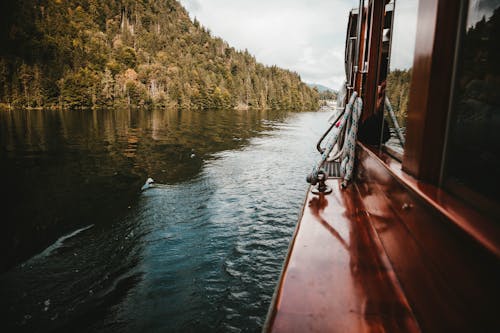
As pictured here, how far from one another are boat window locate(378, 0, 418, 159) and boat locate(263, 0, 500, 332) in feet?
0.18

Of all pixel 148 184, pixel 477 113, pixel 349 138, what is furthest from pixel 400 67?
pixel 148 184

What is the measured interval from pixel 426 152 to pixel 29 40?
9377cm

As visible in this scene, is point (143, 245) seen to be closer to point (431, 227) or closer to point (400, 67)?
point (400, 67)

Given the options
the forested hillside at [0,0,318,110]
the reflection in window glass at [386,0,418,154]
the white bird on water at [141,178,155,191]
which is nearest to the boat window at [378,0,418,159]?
the reflection in window glass at [386,0,418,154]

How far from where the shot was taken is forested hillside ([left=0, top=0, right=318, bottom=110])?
63031 mm

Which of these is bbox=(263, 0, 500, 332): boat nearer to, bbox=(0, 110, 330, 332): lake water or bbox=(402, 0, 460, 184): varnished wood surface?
bbox=(402, 0, 460, 184): varnished wood surface

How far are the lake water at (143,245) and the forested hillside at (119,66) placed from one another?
44.1 m

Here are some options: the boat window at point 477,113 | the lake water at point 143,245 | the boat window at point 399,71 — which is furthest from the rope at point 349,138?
the boat window at point 477,113

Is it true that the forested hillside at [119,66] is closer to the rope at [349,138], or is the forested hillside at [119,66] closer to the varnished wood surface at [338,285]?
the rope at [349,138]

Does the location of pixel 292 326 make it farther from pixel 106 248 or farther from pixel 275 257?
pixel 106 248

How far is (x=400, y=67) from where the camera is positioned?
2.78 m

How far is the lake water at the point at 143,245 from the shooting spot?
379 cm

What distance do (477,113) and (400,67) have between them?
1603 mm

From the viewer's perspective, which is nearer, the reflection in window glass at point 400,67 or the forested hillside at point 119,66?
the reflection in window glass at point 400,67
